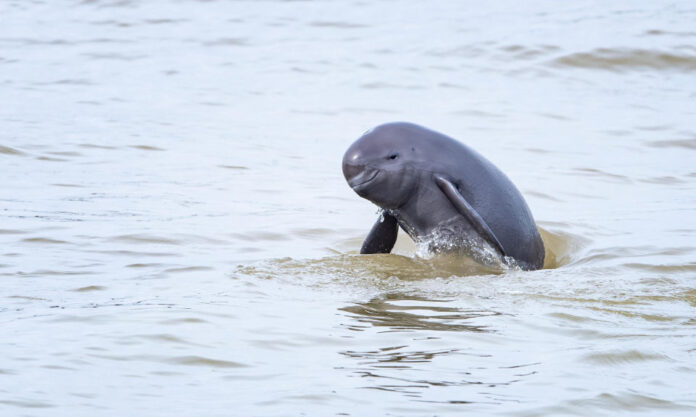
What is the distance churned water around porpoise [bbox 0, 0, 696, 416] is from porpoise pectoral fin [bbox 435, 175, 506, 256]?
254mm

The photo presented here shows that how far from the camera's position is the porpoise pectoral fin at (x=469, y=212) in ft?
23.4

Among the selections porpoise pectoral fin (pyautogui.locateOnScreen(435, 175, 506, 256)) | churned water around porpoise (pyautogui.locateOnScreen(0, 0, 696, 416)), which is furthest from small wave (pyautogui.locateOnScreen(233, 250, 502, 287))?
porpoise pectoral fin (pyautogui.locateOnScreen(435, 175, 506, 256))

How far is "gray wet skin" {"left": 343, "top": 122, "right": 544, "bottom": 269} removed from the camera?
24.1 feet

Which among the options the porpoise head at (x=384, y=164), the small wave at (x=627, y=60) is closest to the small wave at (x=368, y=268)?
the porpoise head at (x=384, y=164)

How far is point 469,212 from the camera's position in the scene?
7125 millimetres

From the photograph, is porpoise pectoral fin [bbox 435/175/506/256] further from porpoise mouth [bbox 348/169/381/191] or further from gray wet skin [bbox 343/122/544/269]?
porpoise mouth [bbox 348/169/381/191]

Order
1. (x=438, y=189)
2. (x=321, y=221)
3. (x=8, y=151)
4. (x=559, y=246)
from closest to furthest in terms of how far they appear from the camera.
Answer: (x=438, y=189), (x=559, y=246), (x=321, y=221), (x=8, y=151)

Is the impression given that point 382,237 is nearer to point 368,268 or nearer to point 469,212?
point 368,268

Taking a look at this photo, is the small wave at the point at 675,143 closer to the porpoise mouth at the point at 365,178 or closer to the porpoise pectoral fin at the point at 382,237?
the porpoise pectoral fin at the point at 382,237

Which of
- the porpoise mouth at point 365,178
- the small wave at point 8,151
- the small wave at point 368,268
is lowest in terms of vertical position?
the small wave at point 8,151

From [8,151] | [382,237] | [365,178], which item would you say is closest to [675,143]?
[382,237]

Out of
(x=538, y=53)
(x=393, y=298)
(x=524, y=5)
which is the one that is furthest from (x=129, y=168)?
(x=524, y=5)

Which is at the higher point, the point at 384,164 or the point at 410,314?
the point at 384,164

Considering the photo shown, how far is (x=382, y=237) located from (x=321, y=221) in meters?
1.82
